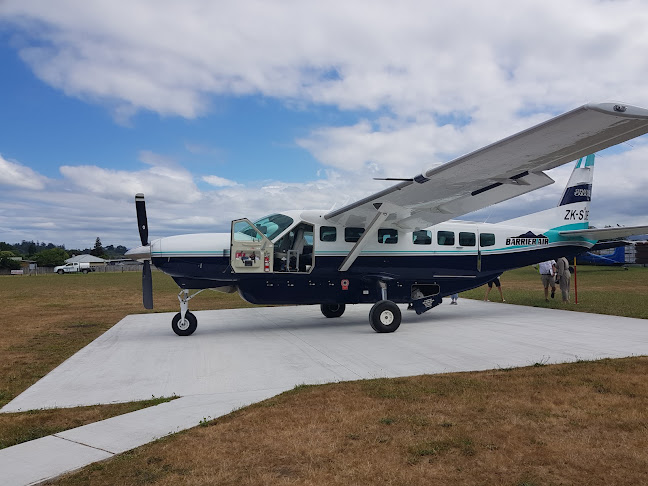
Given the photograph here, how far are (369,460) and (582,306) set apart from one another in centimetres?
1292

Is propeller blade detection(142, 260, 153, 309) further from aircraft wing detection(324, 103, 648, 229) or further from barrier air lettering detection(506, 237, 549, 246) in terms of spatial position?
barrier air lettering detection(506, 237, 549, 246)

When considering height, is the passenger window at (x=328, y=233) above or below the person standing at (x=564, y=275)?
above

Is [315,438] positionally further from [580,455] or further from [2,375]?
[2,375]

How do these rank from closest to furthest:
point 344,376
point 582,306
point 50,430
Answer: point 50,430, point 344,376, point 582,306

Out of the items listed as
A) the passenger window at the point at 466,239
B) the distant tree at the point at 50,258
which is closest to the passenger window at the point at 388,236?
the passenger window at the point at 466,239

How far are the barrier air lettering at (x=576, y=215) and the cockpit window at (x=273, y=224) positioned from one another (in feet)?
26.1

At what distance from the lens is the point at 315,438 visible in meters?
4.09

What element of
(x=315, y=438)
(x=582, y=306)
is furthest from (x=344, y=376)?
(x=582, y=306)

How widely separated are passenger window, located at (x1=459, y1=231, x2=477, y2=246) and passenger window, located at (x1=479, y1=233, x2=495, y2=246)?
200 millimetres

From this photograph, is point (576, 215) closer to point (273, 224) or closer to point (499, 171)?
point (499, 171)

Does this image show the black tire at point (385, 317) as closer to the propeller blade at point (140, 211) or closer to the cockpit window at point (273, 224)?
the cockpit window at point (273, 224)

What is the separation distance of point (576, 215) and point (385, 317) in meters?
6.91

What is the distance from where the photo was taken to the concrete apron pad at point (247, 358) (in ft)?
14.2

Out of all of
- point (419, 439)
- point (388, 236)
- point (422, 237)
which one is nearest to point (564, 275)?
point (422, 237)
